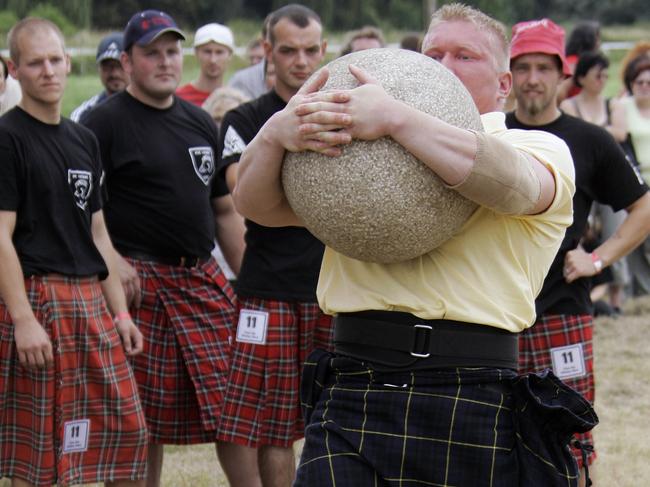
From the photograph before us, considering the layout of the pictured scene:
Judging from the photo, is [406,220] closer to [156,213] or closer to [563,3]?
[156,213]

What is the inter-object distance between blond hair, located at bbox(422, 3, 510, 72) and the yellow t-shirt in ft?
0.85

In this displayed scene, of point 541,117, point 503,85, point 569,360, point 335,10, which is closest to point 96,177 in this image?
point 541,117

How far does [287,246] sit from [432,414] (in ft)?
7.36

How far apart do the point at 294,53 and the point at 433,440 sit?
2801mm

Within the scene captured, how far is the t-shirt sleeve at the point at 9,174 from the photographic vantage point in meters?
4.80

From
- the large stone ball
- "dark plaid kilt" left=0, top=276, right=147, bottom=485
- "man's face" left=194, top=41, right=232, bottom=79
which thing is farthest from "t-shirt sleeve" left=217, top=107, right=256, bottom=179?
"man's face" left=194, top=41, right=232, bottom=79

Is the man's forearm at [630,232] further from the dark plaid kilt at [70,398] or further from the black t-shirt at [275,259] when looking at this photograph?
the dark plaid kilt at [70,398]

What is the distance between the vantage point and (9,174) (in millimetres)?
4824

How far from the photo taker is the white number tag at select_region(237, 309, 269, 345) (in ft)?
17.5

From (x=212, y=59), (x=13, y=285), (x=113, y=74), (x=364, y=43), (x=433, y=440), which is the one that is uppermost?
(x=364, y=43)

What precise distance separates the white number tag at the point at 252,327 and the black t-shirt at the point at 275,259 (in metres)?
0.09

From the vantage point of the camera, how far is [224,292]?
19.0 feet

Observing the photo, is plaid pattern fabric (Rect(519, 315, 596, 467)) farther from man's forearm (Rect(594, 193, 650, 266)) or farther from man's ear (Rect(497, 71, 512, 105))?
man's ear (Rect(497, 71, 512, 105))

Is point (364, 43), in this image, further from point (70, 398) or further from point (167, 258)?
point (70, 398)
